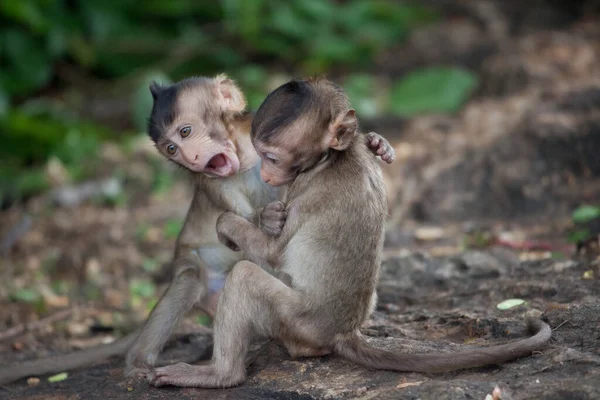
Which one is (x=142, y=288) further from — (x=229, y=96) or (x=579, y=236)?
(x=579, y=236)

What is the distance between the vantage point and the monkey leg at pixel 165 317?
15.8 feet

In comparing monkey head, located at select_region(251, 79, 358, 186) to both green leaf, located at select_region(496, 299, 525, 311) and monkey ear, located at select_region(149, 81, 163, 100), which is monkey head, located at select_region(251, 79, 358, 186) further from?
green leaf, located at select_region(496, 299, 525, 311)

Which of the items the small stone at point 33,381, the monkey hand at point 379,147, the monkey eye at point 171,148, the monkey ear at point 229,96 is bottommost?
the small stone at point 33,381

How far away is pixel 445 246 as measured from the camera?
251 inches

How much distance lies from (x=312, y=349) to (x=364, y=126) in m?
5.43

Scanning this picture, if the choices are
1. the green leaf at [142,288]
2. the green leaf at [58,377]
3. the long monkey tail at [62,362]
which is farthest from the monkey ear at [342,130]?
the green leaf at [142,288]

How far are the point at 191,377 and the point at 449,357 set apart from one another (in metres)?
1.26

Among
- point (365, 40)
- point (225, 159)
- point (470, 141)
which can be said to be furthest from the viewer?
point (365, 40)

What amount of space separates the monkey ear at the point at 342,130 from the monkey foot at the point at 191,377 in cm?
120

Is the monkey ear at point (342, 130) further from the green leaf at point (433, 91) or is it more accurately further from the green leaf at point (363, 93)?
the green leaf at point (433, 91)

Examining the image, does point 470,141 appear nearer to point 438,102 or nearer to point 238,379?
point 438,102

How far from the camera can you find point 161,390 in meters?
4.29

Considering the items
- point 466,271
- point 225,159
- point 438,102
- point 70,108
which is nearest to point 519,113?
point 438,102

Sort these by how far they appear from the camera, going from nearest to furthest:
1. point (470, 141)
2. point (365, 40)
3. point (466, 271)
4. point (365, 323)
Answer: point (365, 323)
point (466, 271)
point (470, 141)
point (365, 40)
